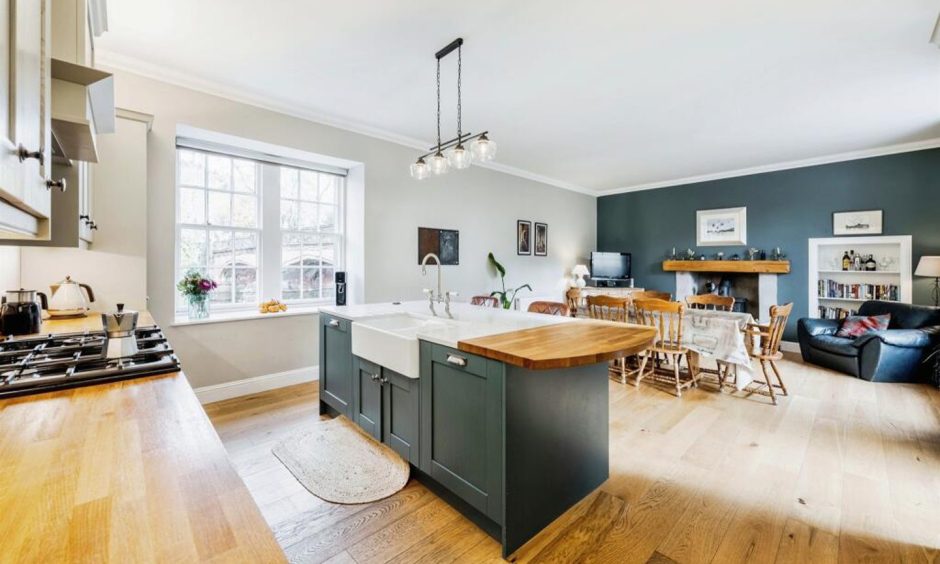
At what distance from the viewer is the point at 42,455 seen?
0.80 m

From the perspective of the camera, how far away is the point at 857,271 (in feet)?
17.0

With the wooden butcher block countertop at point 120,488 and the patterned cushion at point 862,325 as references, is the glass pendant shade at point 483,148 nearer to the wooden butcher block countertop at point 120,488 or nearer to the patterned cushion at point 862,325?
the wooden butcher block countertop at point 120,488

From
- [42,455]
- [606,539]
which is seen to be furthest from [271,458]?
[606,539]

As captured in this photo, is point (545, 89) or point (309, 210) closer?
point (545, 89)

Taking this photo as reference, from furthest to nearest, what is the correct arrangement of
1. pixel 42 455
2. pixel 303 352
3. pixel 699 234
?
pixel 699 234 < pixel 303 352 < pixel 42 455

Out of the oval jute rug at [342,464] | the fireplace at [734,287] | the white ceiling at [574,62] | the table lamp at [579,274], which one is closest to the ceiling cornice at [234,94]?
the white ceiling at [574,62]

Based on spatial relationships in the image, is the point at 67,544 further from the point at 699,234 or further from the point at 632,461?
the point at 699,234

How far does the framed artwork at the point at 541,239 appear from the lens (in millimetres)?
6402

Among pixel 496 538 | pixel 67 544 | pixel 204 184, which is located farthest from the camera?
pixel 204 184

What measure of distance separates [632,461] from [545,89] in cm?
→ 294

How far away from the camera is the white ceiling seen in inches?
91.5

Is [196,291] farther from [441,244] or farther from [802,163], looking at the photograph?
[802,163]

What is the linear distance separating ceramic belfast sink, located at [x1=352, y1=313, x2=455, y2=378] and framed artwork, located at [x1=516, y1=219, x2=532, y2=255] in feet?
11.8

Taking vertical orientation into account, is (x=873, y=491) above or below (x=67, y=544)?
below
